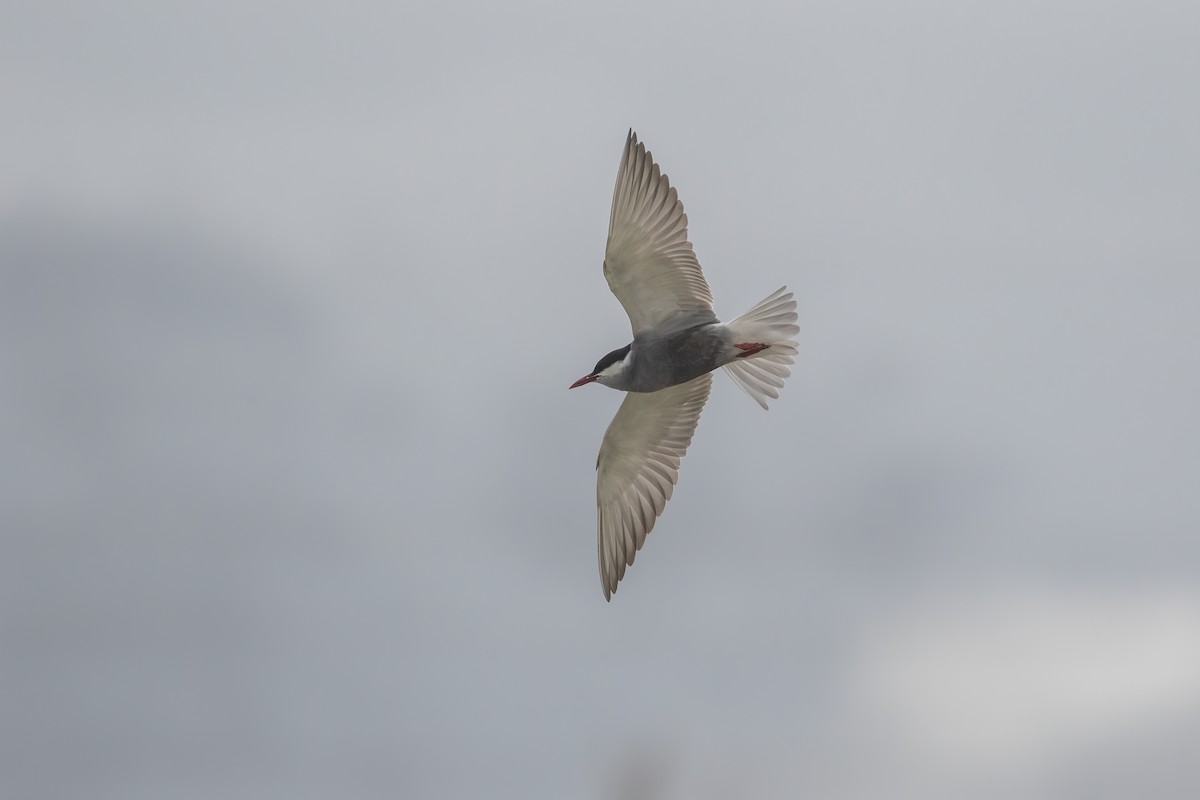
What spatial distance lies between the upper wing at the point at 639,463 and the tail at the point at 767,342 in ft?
2.35

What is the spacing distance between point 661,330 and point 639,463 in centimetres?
213

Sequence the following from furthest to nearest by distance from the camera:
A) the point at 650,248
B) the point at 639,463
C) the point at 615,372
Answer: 1. the point at 639,463
2. the point at 615,372
3. the point at 650,248

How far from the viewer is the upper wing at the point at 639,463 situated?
1952 centimetres

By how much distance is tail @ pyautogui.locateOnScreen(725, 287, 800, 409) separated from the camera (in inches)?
717

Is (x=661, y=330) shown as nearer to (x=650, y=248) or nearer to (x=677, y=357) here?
(x=677, y=357)

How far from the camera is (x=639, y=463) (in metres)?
19.8

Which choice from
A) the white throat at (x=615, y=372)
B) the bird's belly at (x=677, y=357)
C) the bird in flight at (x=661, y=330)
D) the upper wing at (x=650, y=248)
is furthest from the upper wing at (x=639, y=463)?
the upper wing at (x=650, y=248)

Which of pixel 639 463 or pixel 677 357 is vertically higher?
pixel 677 357

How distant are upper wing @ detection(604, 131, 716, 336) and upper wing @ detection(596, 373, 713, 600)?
143 centimetres

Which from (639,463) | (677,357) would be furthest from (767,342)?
(639,463)

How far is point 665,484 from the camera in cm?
1969

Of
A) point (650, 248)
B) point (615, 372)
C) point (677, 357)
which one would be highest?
point (650, 248)

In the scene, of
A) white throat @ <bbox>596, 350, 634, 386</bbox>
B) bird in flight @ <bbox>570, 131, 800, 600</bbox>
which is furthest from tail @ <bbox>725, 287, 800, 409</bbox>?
white throat @ <bbox>596, 350, 634, 386</bbox>

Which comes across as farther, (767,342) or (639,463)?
(639,463)
